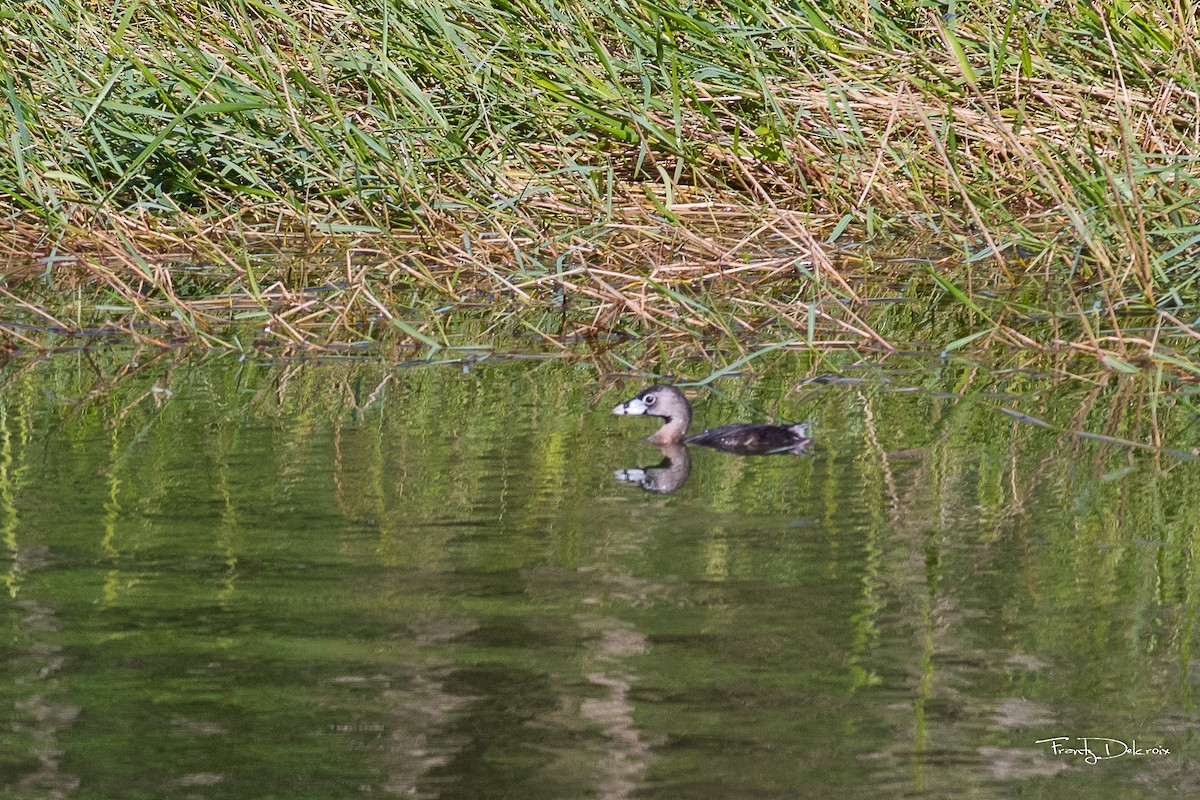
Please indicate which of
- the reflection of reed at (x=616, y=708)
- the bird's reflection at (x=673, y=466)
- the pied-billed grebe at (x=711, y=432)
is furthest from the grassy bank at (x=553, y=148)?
the reflection of reed at (x=616, y=708)

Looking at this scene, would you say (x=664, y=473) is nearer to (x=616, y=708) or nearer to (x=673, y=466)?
(x=673, y=466)

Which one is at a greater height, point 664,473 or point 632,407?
point 632,407

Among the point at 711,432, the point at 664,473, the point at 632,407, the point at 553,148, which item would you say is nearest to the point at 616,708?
the point at 664,473

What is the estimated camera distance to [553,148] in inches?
424

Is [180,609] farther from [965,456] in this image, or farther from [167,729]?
[965,456]

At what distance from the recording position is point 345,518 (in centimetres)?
580

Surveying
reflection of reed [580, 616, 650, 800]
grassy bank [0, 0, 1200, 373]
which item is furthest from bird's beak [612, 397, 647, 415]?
reflection of reed [580, 616, 650, 800]

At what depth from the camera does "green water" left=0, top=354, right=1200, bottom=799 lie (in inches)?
158

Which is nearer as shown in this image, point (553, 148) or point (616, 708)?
point (616, 708)

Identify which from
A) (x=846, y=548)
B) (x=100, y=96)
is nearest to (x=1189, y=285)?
(x=846, y=548)

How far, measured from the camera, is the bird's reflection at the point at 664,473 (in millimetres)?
6297

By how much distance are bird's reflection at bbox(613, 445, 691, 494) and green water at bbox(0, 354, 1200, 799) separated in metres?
0.05

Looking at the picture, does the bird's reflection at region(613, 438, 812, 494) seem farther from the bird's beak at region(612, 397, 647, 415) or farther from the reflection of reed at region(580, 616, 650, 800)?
the reflection of reed at region(580, 616, 650, 800)

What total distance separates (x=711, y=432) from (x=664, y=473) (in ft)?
1.72
